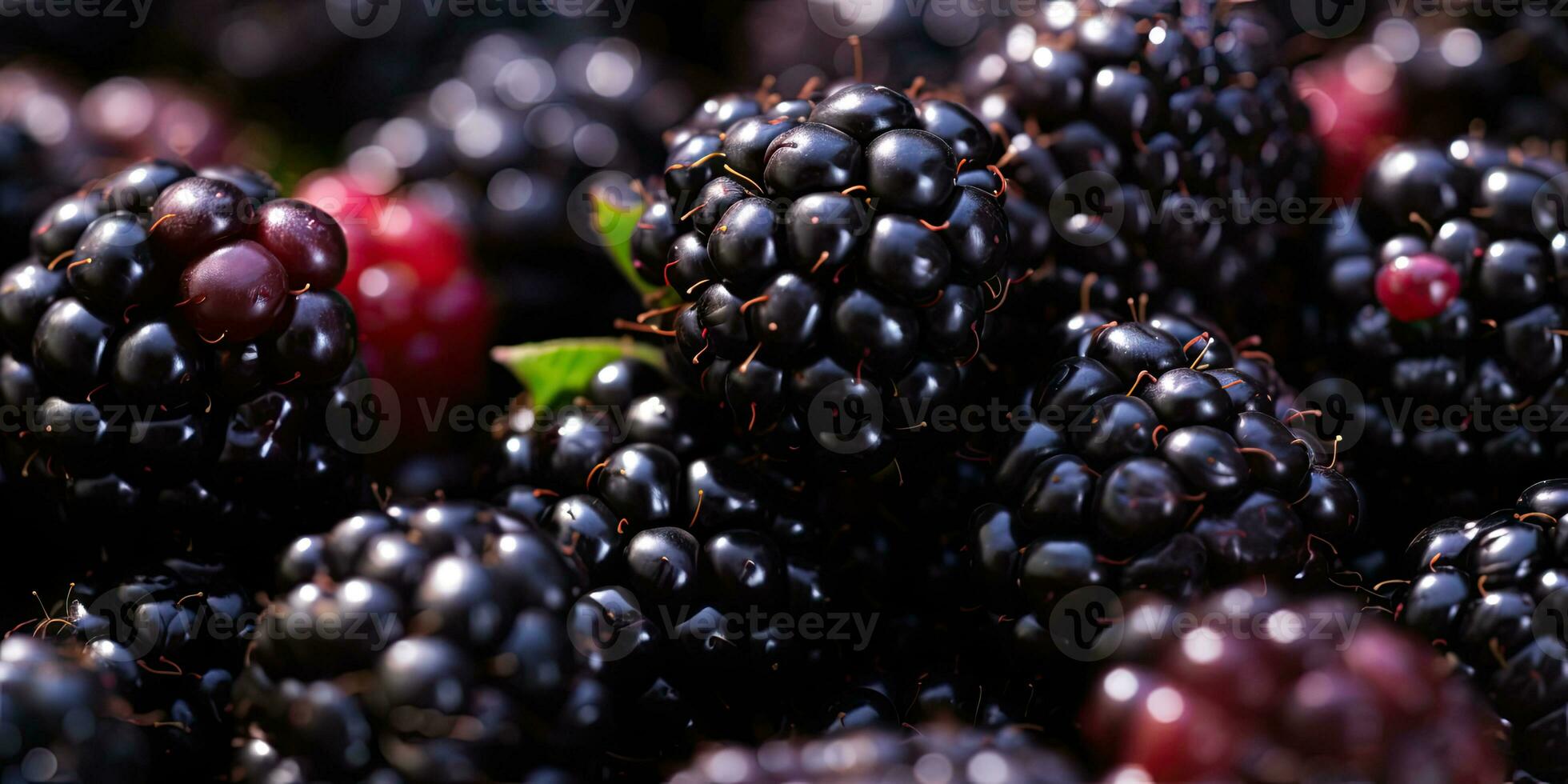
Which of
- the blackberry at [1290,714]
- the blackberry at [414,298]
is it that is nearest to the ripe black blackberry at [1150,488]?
the blackberry at [1290,714]

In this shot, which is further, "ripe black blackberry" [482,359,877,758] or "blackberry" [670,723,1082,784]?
"ripe black blackberry" [482,359,877,758]

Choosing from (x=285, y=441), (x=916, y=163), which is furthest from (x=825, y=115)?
(x=285, y=441)

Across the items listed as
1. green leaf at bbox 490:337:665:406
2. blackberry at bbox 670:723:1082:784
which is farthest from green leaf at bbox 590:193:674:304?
blackberry at bbox 670:723:1082:784

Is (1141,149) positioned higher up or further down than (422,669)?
higher up

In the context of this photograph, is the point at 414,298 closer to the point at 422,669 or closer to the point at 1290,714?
the point at 422,669

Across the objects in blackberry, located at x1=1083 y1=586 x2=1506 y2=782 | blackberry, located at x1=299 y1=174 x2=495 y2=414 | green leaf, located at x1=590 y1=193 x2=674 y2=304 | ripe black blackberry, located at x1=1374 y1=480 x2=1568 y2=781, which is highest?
blackberry, located at x1=1083 y1=586 x2=1506 y2=782

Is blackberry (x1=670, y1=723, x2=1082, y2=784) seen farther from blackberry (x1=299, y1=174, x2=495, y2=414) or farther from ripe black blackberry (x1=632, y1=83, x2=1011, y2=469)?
blackberry (x1=299, y1=174, x2=495, y2=414)

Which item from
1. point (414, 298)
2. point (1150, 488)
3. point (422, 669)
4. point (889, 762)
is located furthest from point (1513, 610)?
point (414, 298)

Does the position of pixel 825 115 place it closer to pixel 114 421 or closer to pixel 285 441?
pixel 285 441
